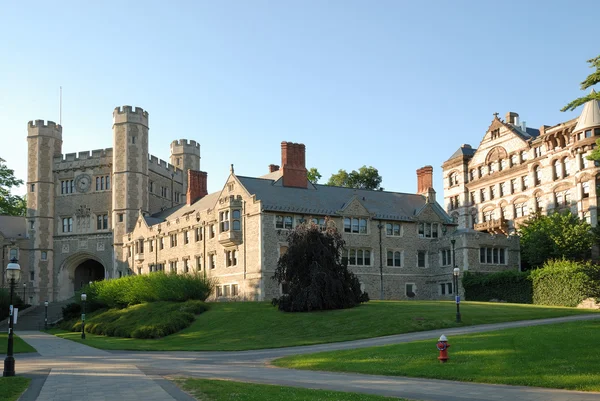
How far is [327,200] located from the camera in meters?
60.2

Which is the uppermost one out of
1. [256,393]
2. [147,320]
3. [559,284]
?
[559,284]

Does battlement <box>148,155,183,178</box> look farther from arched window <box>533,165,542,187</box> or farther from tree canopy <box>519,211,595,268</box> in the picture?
tree canopy <box>519,211,595,268</box>

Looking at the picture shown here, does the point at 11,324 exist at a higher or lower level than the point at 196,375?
higher

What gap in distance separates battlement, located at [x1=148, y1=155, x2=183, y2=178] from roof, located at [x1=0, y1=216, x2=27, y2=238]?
18756mm

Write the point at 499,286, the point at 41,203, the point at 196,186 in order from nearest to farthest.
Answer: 1. the point at 499,286
2. the point at 196,186
3. the point at 41,203

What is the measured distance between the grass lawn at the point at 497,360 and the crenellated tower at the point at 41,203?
63.5 m

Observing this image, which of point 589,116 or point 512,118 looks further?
point 512,118

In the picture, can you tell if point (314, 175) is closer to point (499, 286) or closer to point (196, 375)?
point (499, 286)

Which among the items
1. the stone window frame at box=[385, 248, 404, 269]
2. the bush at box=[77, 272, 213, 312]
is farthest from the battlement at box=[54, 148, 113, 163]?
the stone window frame at box=[385, 248, 404, 269]

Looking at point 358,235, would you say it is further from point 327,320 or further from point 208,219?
point 327,320

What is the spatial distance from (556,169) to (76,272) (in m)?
57.2

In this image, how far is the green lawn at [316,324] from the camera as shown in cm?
3716

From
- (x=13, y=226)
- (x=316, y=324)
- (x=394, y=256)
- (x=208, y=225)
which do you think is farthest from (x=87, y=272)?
(x=316, y=324)

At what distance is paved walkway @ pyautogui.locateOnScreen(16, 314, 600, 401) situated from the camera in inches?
672
